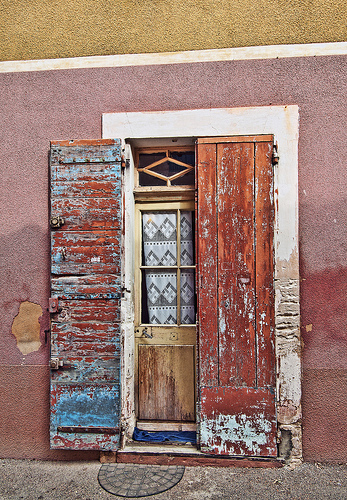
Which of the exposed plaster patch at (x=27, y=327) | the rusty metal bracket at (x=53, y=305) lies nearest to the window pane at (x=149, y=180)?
the rusty metal bracket at (x=53, y=305)

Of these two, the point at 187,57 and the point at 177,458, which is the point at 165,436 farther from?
the point at 187,57

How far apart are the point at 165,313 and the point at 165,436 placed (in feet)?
3.41

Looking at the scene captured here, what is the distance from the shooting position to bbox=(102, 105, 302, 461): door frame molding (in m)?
2.96

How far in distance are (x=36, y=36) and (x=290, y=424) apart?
13.3 feet

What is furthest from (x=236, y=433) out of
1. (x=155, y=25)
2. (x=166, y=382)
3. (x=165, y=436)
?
(x=155, y=25)

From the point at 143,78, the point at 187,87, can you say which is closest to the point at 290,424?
the point at 187,87

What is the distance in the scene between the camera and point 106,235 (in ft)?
10.2

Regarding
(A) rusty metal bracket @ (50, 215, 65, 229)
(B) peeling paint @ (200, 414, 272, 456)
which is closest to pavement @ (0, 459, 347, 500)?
(B) peeling paint @ (200, 414, 272, 456)

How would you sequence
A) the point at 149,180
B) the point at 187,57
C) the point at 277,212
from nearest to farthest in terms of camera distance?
the point at 277,212 → the point at 187,57 → the point at 149,180

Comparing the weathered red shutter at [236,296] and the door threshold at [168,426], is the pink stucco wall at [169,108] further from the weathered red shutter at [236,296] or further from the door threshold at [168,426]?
the door threshold at [168,426]

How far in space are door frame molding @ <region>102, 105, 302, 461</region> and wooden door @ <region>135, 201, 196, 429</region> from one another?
0.15 metres

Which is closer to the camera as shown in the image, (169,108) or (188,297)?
(169,108)

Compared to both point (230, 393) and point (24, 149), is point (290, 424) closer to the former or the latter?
point (230, 393)

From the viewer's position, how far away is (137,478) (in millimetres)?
2801
